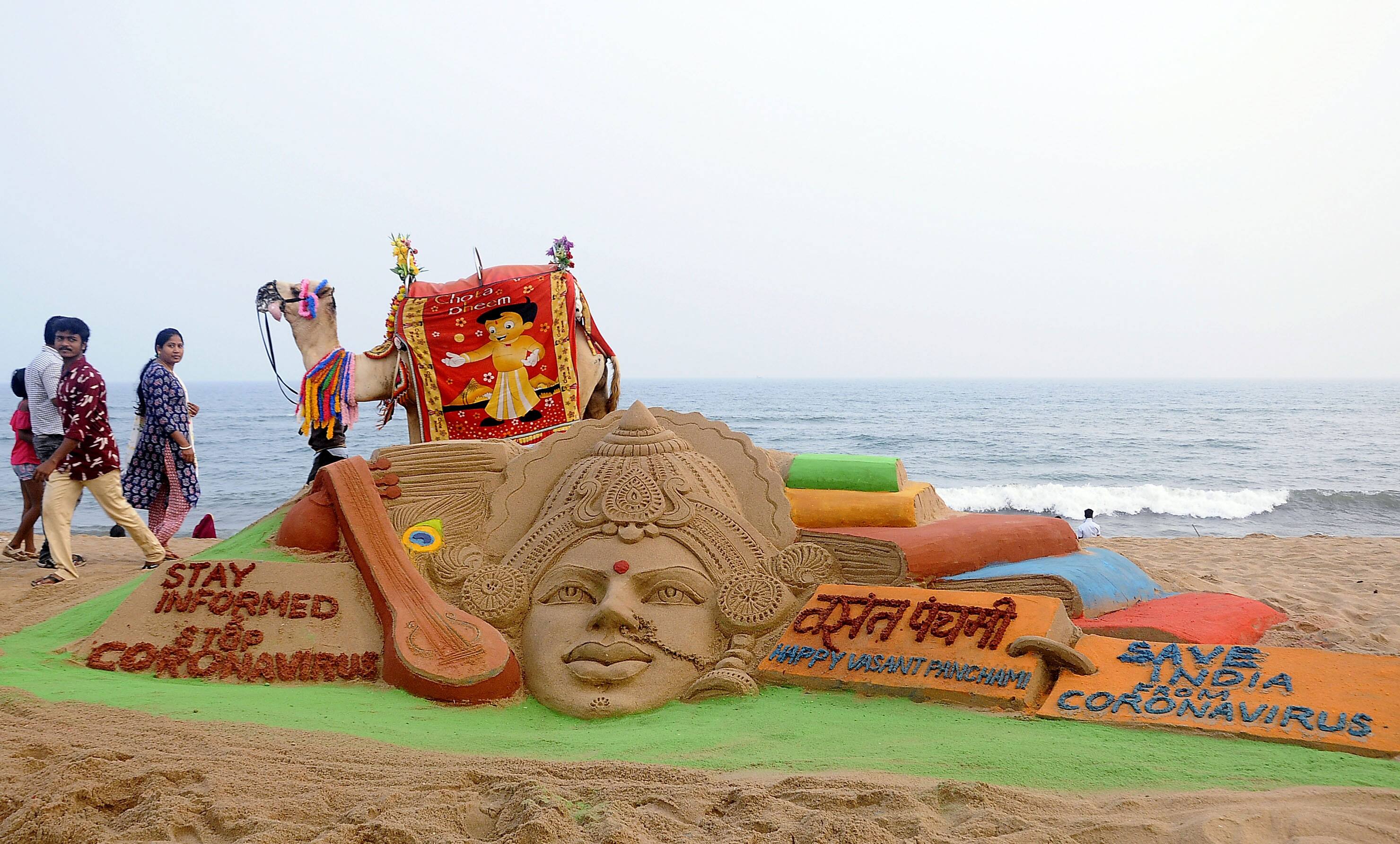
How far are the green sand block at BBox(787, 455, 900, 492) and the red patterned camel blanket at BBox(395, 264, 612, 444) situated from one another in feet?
6.65

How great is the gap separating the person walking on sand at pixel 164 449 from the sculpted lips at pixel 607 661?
4.30 meters

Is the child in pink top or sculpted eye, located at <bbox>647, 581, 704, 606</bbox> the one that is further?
the child in pink top

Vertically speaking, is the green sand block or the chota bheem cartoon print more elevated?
the chota bheem cartoon print

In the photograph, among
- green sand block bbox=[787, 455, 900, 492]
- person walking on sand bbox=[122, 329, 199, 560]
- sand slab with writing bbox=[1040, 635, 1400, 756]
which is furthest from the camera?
person walking on sand bbox=[122, 329, 199, 560]

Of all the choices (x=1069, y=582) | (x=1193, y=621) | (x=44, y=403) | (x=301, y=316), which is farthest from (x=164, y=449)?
(x=1193, y=621)

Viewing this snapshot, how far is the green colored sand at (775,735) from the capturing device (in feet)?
9.04

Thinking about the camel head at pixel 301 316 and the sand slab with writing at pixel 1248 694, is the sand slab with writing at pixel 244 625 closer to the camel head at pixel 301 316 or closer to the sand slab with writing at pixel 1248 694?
the camel head at pixel 301 316

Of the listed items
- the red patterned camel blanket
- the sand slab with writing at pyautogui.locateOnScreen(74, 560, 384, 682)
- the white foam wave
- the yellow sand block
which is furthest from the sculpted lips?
the white foam wave

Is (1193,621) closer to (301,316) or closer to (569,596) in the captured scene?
(569,596)

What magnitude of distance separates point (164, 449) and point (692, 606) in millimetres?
4916

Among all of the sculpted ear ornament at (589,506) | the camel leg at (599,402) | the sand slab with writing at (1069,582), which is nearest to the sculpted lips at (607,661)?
the sculpted ear ornament at (589,506)

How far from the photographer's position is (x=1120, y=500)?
14.1m

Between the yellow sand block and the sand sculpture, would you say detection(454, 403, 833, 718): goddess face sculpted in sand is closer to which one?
the sand sculpture

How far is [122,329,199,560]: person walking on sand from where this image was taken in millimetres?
6562
